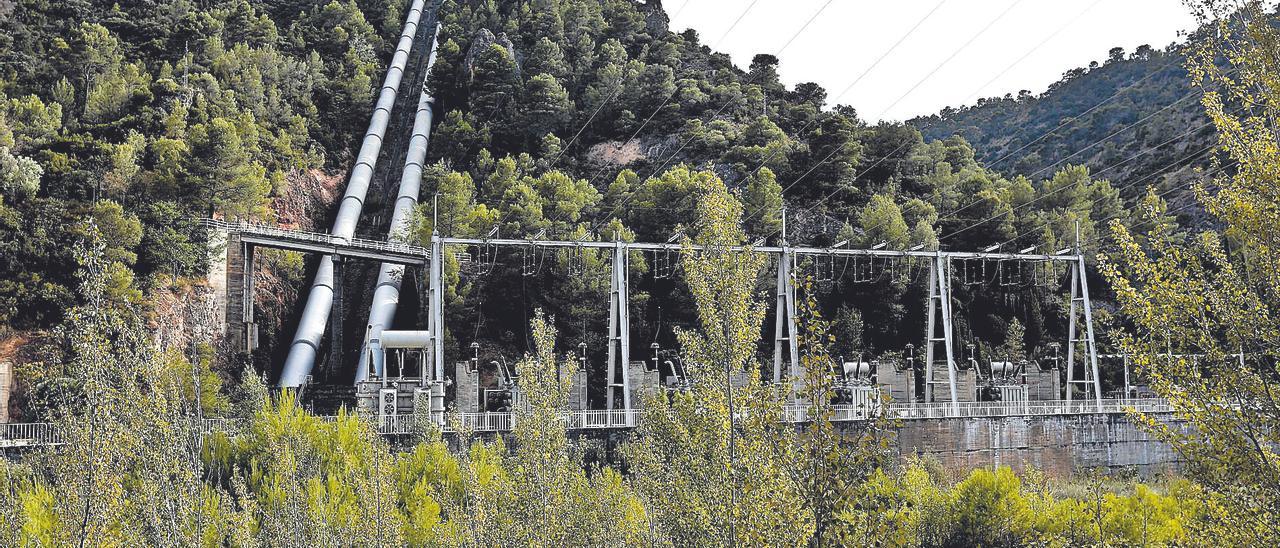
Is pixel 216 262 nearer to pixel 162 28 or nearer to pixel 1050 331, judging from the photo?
pixel 162 28

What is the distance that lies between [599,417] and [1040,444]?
55.0ft

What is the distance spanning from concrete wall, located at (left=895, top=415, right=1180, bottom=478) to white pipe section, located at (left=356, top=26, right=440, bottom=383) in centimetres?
1860

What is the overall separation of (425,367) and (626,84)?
150 ft

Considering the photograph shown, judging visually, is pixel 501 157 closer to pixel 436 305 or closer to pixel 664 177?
pixel 664 177

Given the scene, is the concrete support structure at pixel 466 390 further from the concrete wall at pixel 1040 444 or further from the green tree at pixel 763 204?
the green tree at pixel 763 204

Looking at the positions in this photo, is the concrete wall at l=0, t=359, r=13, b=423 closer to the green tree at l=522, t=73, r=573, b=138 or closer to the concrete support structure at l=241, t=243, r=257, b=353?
the concrete support structure at l=241, t=243, r=257, b=353

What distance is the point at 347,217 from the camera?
6450cm

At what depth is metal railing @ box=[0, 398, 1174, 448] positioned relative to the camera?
30.5 meters

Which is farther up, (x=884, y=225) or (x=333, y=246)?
(x=884, y=225)

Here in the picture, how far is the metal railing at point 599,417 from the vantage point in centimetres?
3048

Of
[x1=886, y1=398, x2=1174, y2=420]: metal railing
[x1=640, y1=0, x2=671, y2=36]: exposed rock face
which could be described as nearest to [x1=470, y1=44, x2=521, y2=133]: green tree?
[x1=640, y1=0, x2=671, y2=36]: exposed rock face

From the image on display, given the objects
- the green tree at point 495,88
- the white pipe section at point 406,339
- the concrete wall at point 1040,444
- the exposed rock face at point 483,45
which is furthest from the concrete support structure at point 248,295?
the exposed rock face at point 483,45

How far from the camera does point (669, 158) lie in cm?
7344

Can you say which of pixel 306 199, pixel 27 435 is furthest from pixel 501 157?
pixel 27 435
